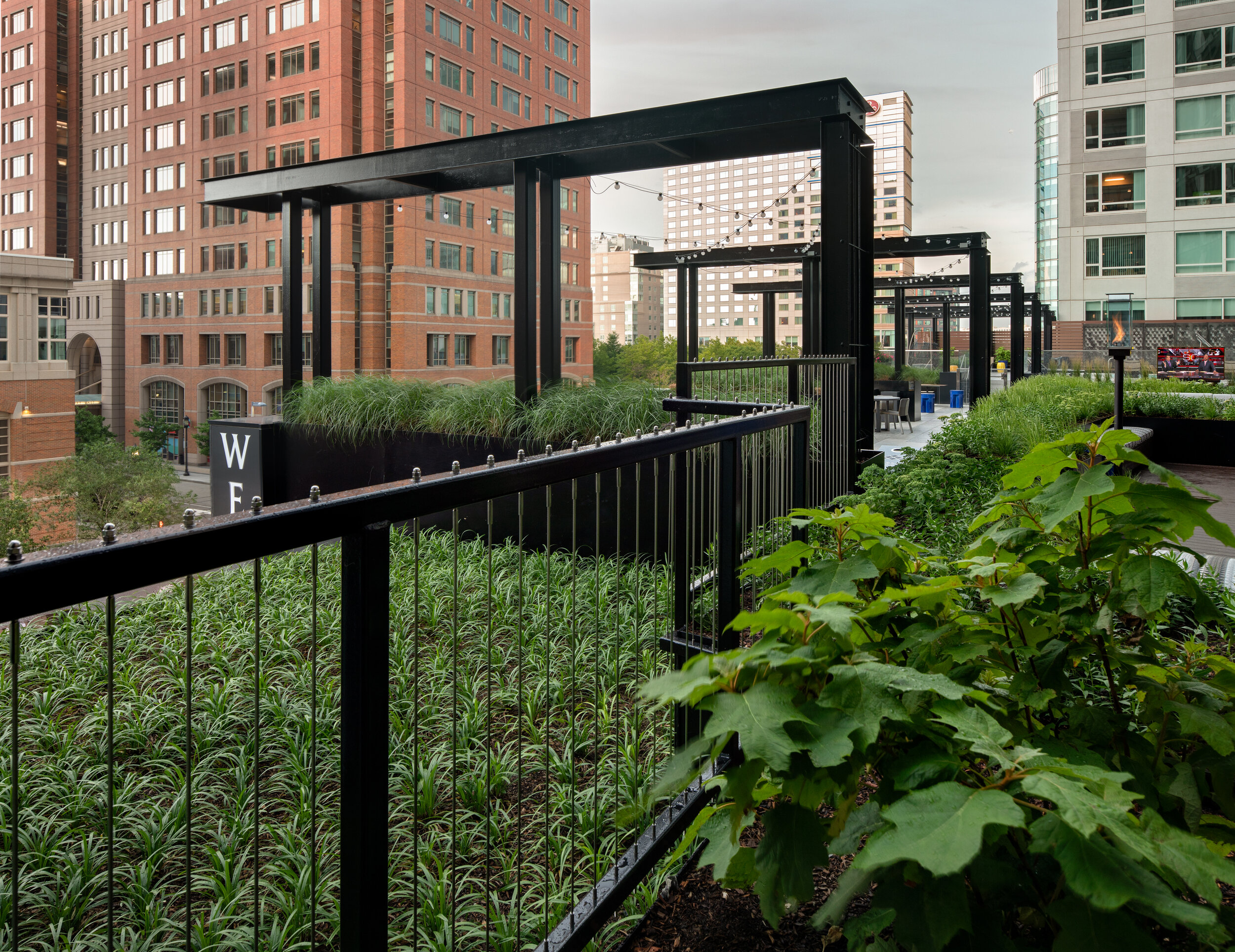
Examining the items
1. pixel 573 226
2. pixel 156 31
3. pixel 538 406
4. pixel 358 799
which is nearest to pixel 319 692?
pixel 358 799

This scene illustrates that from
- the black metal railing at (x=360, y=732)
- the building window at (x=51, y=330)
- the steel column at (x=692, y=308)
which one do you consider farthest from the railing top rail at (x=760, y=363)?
A: the building window at (x=51, y=330)

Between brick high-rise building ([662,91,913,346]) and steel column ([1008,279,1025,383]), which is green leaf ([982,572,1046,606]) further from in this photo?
brick high-rise building ([662,91,913,346])

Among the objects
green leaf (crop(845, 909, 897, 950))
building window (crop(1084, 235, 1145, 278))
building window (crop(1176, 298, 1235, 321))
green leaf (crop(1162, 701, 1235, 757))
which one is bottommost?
green leaf (crop(845, 909, 897, 950))

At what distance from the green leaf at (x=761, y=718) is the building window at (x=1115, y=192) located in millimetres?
47581

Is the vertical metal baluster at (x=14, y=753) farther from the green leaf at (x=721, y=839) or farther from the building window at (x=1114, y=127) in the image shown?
the building window at (x=1114, y=127)

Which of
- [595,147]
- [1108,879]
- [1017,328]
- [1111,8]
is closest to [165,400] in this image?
[1017,328]

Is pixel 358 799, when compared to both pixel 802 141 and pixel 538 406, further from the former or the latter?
pixel 802 141

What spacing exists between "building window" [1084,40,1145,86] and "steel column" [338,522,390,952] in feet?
162

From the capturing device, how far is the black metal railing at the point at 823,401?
8.27 m

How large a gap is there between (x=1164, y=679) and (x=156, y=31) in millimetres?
104892

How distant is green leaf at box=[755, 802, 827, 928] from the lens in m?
1.32

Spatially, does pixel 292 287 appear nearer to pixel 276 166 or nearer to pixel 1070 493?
pixel 1070 493

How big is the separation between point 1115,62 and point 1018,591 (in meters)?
49.2

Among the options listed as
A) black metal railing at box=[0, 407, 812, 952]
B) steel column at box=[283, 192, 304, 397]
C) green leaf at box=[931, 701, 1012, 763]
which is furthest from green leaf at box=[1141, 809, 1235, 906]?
steel column at box=[283, 192, 304, 397]
